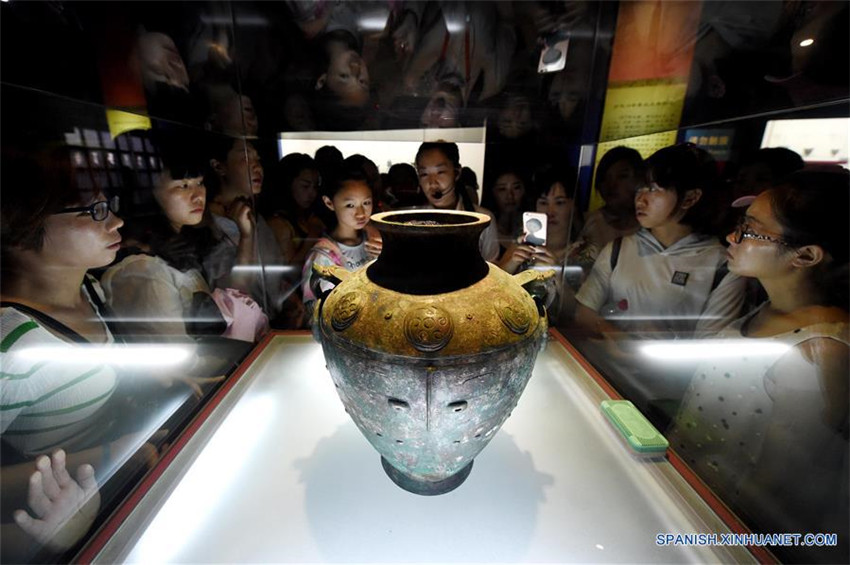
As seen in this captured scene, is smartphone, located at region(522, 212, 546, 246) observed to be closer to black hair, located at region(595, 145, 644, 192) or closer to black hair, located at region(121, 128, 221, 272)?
black hair, located at region(595, 145, 644, 192)

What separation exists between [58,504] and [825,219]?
104 inches

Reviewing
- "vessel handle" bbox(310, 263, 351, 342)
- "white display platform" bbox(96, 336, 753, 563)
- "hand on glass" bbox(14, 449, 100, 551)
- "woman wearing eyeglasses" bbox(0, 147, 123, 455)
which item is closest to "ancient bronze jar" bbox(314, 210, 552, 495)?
"vessel handle" bbox(310, 263, 351, 342)

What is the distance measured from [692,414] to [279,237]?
8.84 feet

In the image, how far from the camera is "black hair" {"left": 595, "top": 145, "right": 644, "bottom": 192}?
2190 millimetres

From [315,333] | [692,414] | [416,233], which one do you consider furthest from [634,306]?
[315,333]

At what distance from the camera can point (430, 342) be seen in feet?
3.81

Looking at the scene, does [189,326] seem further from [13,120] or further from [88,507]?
[13,120]

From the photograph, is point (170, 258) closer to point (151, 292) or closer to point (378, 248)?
point (151, 292)

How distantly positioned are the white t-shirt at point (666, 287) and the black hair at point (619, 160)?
39 centimetres

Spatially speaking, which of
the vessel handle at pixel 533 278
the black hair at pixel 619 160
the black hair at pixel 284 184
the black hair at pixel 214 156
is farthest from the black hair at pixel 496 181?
the black hair at pixel 214 156

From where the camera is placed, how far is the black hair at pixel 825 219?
1.16 metres

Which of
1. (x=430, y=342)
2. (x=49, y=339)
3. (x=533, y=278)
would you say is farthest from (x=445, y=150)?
(x=49, y=339)

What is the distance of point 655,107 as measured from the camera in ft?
6.87

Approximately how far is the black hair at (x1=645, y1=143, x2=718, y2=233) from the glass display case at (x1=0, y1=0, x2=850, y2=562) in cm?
2
